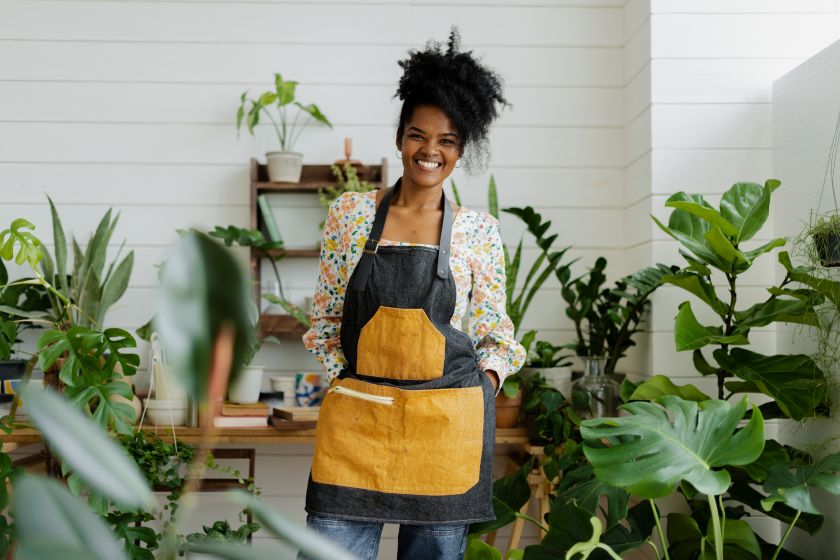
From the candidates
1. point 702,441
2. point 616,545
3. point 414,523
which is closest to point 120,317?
point 414,523

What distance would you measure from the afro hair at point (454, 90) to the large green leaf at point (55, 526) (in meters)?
1.73

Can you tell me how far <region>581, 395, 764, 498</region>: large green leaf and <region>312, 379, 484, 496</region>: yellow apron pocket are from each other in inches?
11.7

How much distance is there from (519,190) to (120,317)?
65.7 inches

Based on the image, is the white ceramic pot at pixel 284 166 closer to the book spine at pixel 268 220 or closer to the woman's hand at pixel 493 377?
the book spine at pixel 268 220

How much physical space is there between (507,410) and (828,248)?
126cm

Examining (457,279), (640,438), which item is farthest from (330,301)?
(640,438)

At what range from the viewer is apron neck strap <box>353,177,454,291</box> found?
2.05 metres

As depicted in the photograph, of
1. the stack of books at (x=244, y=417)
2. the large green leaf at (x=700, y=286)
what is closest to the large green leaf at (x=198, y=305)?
the large green leaf at (x=700, y=286)

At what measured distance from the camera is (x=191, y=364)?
39 cm

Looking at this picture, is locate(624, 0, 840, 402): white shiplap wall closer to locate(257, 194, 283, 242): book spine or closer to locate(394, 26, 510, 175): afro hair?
locate(394, 26, 510, 175): afro hair

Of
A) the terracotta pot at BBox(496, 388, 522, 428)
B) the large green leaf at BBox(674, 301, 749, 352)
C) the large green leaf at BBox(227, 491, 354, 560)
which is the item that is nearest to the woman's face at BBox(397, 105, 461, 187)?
the large green leaf at BBox(674, 301, 749, 352)

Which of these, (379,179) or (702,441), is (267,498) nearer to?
(379,179)

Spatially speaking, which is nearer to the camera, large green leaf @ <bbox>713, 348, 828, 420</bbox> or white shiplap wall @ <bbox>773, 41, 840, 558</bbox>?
large green leaf @ <bbox>713, 348, 828, 420</bbox>

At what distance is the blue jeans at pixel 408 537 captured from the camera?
1.97 meters
